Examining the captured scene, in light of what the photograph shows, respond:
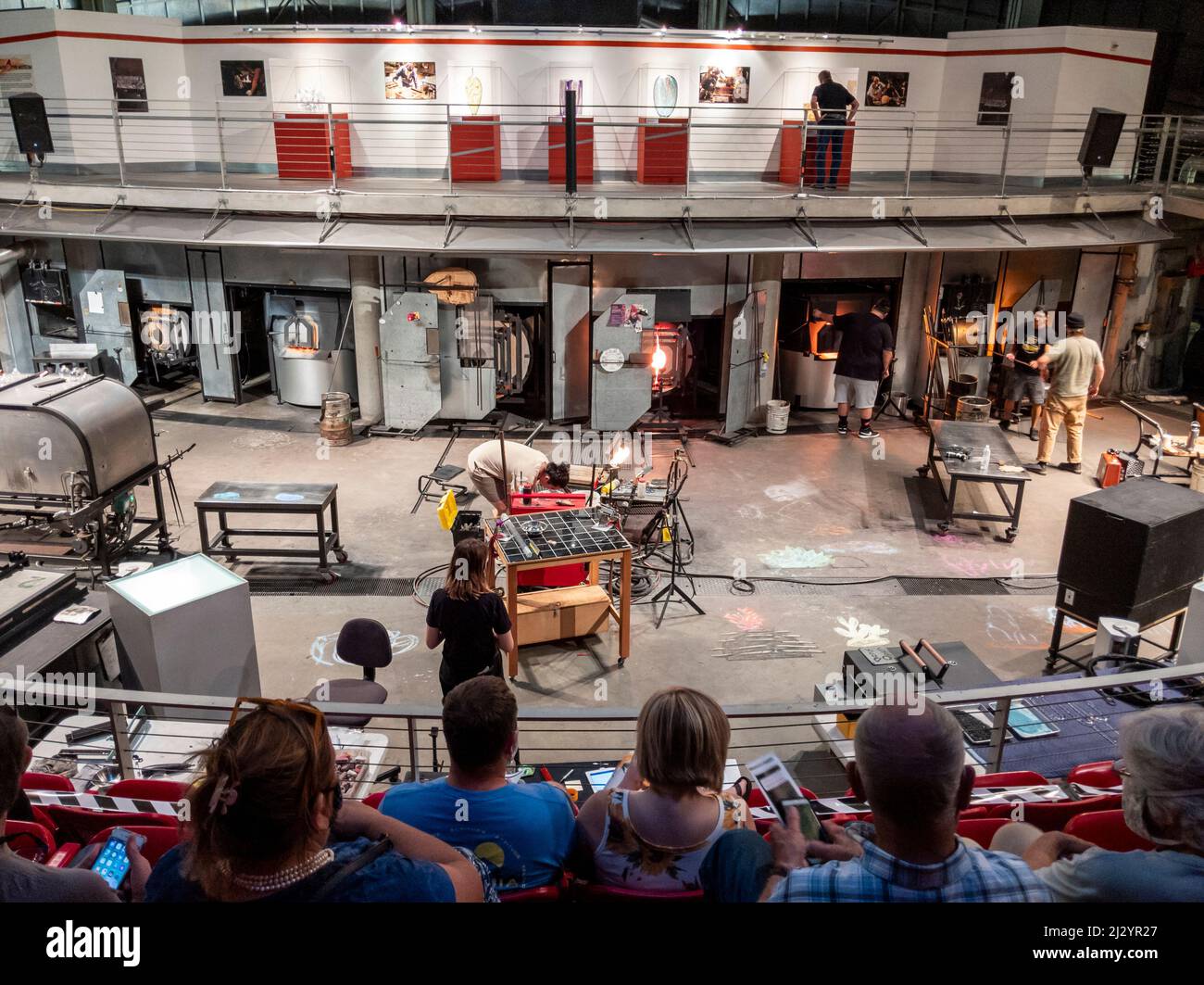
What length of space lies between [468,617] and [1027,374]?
11557 mm

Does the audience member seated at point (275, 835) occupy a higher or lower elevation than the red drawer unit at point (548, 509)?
higher

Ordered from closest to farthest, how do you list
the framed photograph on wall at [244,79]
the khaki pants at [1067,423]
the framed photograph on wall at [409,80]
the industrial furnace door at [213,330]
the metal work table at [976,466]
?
the metal work table at [976,466] → the khaki pants at [1067,423] → the industrial furnace door at [213,330] → the framed photograph on wall at [409,80] → the framed photograph on wall at [244,79]

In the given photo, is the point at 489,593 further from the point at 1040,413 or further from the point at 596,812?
the point at 1040,413

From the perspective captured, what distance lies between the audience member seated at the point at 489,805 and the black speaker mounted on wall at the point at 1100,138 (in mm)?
14275

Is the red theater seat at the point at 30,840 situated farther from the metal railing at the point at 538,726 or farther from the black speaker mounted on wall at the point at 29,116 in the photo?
the black speaker mounted on wall at the point at 29,116

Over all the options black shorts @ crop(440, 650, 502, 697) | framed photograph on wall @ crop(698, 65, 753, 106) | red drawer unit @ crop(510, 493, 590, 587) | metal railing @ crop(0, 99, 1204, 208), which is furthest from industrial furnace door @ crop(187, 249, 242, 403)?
→ black shorts @ crop(440, 650, 502, 697)

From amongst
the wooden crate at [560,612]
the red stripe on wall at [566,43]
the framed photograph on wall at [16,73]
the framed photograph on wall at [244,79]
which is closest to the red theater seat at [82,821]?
the wooden crate at [560,612]

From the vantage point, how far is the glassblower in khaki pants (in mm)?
12898

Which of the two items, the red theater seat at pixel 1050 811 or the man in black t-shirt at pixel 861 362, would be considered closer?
the red theater seat at pixel 1050 811

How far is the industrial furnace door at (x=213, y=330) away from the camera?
612 inches

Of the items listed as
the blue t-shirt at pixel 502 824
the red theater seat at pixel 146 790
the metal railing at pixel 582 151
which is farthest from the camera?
the metal railing at pixel 582 151

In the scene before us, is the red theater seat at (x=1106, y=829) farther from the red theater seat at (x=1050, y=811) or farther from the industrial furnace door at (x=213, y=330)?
the industrial furnace door at (x=213, y=330)

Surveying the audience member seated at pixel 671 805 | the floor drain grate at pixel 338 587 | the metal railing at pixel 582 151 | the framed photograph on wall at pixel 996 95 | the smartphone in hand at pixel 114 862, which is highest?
the framed photograph on wall at pixel 996 95

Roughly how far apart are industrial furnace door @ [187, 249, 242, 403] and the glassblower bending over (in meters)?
8.17
